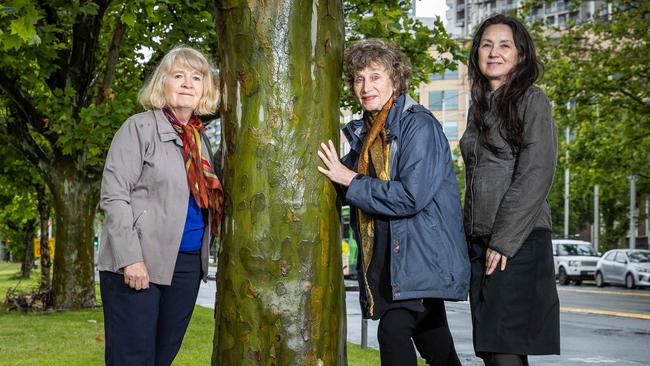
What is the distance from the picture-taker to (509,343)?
4078mm

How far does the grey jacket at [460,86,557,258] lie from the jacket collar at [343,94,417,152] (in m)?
0.31

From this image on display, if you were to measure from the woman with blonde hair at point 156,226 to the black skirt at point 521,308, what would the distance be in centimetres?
126

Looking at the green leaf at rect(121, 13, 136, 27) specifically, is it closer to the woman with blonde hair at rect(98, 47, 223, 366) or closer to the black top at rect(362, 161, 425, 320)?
the woman with blonde hair at rect(98, 47, 223, 366)

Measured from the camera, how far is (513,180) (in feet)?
13.6

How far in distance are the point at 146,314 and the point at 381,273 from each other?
3.49ft

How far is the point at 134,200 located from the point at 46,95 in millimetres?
11796

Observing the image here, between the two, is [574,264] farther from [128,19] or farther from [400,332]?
[400,332]

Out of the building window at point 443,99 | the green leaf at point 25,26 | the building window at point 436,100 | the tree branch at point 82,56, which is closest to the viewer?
the green leaf at point 25,26

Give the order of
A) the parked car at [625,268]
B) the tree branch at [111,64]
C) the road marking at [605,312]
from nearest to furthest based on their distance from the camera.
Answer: the tree branch at [111,64], the road marking at [605,312], the parked car at [625,268]

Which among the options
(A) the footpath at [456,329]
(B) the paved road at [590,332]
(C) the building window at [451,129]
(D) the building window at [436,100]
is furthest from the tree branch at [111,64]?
(D) the building window at [436,100]

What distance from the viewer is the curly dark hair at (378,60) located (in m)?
4.43

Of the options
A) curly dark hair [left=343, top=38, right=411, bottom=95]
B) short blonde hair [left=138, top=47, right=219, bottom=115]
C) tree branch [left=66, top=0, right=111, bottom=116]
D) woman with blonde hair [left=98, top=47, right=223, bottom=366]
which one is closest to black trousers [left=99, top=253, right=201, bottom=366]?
woman with blonde hair [left=98, top=47, right=223, bottom=366]

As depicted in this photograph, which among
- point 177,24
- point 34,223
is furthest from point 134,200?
point 34,223

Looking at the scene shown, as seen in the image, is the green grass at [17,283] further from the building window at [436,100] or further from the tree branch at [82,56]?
the building window at [436,100]
